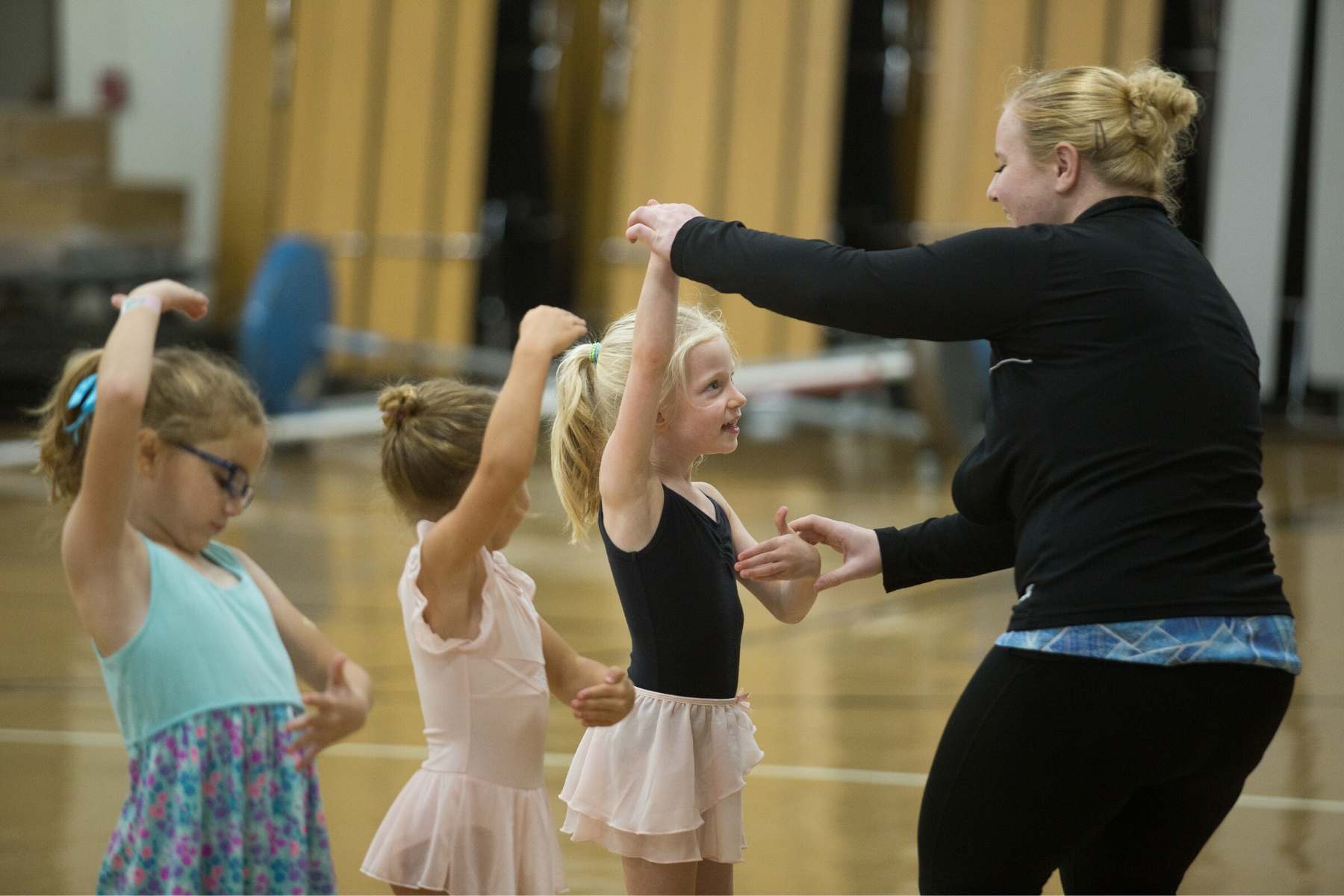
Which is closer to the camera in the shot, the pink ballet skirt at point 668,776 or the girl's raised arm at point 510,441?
the girl's raised arm at point 510,441

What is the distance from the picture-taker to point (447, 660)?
2.42m

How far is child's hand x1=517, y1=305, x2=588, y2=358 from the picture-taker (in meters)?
2.18

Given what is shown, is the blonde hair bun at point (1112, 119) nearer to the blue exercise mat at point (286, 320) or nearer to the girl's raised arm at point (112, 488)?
the girl's raised arm at point (112, 488)

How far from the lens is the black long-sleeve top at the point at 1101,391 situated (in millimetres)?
2053

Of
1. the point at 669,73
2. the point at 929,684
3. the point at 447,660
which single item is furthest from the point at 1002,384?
the point at 669,73

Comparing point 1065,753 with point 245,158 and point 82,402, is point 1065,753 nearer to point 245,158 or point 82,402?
point 82,402

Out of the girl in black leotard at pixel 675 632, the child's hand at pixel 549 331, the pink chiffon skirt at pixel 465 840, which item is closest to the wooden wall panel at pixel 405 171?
the girl in black leotard at pixel 675 632

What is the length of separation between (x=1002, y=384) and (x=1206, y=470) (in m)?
0.28

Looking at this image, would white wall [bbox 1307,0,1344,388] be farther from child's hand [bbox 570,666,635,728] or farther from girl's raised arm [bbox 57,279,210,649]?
girl's raised arm [bbox 57,279,210,649]

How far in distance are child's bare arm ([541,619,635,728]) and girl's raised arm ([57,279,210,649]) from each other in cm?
61

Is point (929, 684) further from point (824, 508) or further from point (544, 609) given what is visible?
point (824, 508)

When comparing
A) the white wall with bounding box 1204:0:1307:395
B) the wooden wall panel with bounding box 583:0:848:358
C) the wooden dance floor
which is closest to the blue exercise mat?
the wooden dance floor

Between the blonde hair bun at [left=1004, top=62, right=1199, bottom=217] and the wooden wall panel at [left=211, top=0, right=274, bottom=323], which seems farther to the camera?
the wooden wall panel at [left=211, top=0, right=274, bottom=323]

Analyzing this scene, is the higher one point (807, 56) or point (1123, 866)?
point (807, 56)
